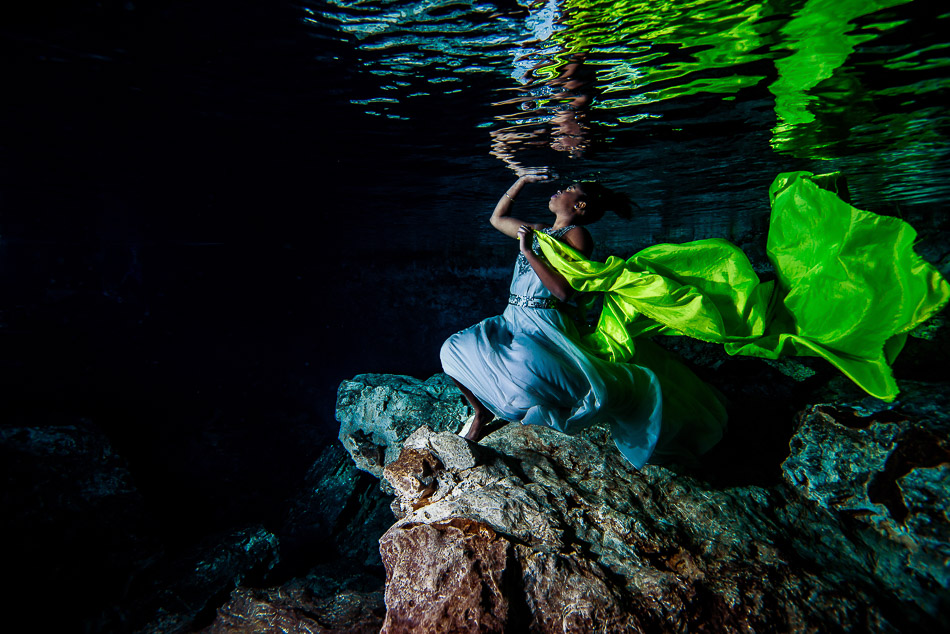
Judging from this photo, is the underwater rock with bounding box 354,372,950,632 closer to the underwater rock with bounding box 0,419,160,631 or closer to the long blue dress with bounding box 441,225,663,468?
the long blue dress with bounding box 441,225,663,468

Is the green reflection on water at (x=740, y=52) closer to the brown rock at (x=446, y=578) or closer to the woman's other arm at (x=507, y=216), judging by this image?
the woman's other arm at (x=507, y=216)

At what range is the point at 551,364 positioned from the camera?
3725 mm

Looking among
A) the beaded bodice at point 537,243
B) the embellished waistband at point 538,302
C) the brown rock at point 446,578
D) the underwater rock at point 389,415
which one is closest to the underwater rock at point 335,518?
the underwater rock at point 389,415

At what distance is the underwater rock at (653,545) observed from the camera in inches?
96.4

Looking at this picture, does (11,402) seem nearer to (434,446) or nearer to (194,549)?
(194,549)

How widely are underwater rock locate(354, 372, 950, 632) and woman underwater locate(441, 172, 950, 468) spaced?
0.56 metres

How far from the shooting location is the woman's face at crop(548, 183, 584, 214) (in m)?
4.19

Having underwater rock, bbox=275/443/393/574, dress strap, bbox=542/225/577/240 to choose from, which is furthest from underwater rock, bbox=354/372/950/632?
underwater rock, bbox=275/443/393/574

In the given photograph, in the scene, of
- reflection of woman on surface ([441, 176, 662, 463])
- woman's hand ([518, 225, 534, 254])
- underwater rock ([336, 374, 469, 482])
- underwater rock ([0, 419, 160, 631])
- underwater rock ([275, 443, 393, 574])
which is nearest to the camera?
reflection of woman on surface ([441, 176, 662, 463])

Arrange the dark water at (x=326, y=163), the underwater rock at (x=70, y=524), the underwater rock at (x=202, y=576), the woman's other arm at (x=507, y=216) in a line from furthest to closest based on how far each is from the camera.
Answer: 1. the underwater rock at (x=70, y=524)
2. the underwater rock at (x=202, y=576)
3. the woman's other arm at (x=507, y=216)
4. the dark water at (x=326, y=163)

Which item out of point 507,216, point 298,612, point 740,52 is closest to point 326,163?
point 507,216

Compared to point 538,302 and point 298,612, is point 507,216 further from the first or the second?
point 298,612

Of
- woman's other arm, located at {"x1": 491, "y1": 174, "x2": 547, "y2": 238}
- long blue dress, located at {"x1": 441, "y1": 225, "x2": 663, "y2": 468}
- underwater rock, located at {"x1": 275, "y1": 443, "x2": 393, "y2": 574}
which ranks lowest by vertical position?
underwater rock, located at {"x1": 275, "y1": 443, "x2": 393, "y2": 574}

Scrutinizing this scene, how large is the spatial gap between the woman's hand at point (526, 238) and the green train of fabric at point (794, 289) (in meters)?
0.18
